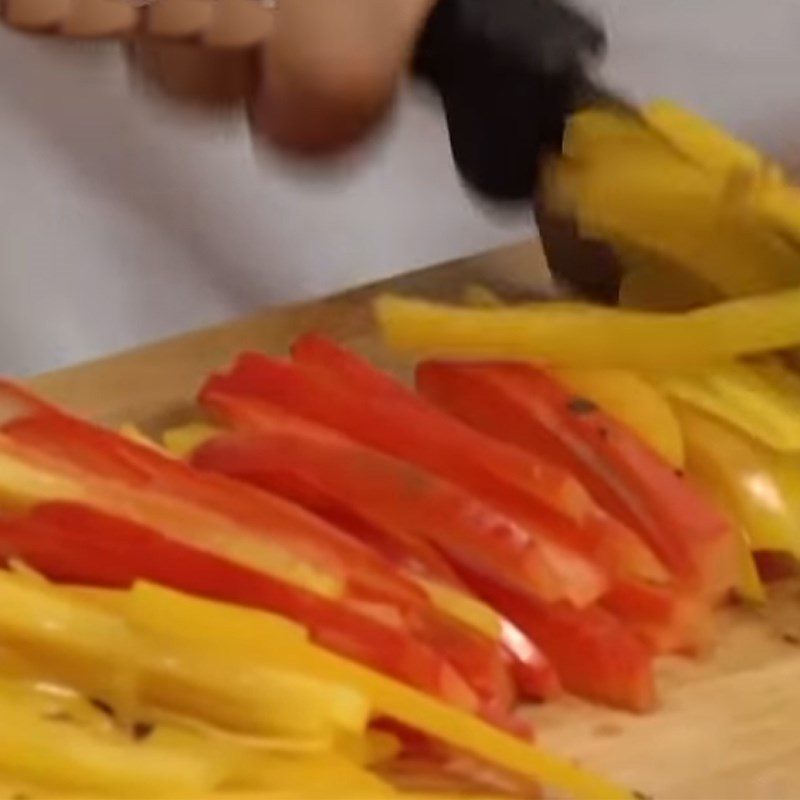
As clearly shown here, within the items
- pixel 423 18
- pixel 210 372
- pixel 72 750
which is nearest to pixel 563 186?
pixel 423 18

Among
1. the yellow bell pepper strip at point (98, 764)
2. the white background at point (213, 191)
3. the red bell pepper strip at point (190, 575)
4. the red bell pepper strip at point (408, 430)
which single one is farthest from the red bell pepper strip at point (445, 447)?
the white background at point (213, 191)

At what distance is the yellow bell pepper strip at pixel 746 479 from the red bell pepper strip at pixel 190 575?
8.4 inches

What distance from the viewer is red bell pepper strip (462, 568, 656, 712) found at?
1005 mm

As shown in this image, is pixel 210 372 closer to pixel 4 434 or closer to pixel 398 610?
pixel 4 434

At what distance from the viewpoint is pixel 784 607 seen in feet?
3.57

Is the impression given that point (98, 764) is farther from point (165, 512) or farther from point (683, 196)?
point (683, 196)

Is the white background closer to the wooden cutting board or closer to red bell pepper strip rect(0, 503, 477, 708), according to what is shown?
the wooden cutting board

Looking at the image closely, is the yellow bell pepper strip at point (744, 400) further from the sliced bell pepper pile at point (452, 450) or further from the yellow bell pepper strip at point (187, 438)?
the yellow bell pepper strip at point (187, 438)

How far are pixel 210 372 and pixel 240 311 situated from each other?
0.36 m

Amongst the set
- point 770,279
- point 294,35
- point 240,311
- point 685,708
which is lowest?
point 240,311

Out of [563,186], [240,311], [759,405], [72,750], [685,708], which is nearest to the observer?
[72,750]

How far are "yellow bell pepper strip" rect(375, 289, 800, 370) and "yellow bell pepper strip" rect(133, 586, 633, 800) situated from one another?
28cm

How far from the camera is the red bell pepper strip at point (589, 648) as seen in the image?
1005 mm

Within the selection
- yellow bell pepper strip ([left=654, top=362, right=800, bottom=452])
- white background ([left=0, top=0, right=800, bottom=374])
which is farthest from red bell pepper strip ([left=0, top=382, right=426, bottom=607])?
white background ([left=0, top=0, right=800, bottom=374])
